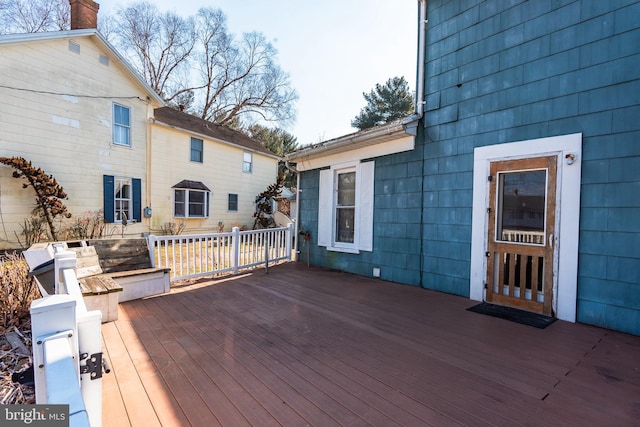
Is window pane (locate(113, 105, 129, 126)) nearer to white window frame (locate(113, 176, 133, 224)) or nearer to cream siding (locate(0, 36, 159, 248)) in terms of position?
cream siding (locate(0, 36, 159, 248))

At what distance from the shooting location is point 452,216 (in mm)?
4504

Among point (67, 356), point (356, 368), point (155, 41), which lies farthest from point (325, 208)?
point (155, 41)

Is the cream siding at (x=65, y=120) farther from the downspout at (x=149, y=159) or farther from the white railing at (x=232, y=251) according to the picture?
the white railing at (x=232, y=251)

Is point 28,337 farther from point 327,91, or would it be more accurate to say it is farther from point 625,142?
point 327,91

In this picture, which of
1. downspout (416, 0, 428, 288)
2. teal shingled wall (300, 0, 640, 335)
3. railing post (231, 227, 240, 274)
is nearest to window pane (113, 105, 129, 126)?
railing post (231, 227, 240, 274)

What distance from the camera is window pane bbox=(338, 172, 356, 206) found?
19.7ft

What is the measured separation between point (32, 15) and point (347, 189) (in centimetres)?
1789

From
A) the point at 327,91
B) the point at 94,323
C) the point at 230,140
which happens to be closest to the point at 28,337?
the point at 94,323

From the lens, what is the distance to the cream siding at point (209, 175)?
11016 millimetres

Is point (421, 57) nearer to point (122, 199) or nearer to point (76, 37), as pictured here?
point (76, 37)

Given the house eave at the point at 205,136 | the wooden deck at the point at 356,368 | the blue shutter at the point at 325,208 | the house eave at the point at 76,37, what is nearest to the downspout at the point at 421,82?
the wooden deck at the point at 356,368

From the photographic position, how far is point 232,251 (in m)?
5.74

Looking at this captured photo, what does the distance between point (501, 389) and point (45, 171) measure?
427 inches

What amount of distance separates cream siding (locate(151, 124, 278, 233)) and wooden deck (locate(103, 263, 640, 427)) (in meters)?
8.14
